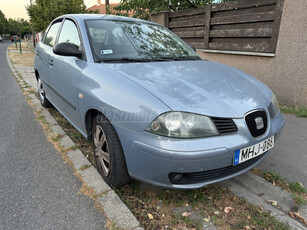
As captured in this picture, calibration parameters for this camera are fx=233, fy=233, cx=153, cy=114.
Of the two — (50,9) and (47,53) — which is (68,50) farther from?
(50,9)

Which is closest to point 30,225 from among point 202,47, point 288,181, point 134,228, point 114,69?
point 134,228

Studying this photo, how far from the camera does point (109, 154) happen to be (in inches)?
77.6

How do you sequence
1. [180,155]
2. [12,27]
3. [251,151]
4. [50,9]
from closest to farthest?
[180,155]
[251,151]
[50,9]
[12,27]

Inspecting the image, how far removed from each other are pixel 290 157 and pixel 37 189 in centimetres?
280

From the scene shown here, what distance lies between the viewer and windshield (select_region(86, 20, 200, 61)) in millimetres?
2459

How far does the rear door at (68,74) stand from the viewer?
2488 millimetres

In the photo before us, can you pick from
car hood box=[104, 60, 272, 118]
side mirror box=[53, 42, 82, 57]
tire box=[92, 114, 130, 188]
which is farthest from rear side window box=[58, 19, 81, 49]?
tire box=[92, 114, 130, 188]

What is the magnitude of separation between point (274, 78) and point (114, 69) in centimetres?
389

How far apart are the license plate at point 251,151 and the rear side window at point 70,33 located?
2.01 m

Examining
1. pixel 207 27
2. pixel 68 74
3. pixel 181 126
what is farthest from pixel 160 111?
pixel 207 27

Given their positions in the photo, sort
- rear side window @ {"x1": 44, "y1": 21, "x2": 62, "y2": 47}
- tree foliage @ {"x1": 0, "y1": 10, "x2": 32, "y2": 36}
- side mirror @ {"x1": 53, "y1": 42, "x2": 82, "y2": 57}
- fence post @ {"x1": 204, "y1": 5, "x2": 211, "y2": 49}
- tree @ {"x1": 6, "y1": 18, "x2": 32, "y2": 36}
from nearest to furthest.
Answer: side mirror @ {"x1": 53, "y1": 42, "x2": 82, "y2": 57}
rear side window @ {"x1": 44, "y1": 21, "x2": 62, "y2": 47}
fence post @ {"x1": 204, "y1": 5, "x2": 211, "y2": 49}
tree foliage @ {"x1": 0, "y1": 10, "x2": 32, "y2": 36}
tree @ {"x1": 6, "y1": 18, "x2": 32, "y2": 36}

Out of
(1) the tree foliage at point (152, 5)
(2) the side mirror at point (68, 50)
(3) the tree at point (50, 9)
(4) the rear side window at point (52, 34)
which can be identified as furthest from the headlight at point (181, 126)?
(3) the tree at point (50, 9)

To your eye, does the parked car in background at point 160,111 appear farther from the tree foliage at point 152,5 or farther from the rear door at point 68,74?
the tree foliage at point 152,5

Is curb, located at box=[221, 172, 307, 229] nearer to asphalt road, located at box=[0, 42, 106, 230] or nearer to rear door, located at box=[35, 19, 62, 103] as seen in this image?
asphalt road, located at box=[0, 42, 106, 230]
